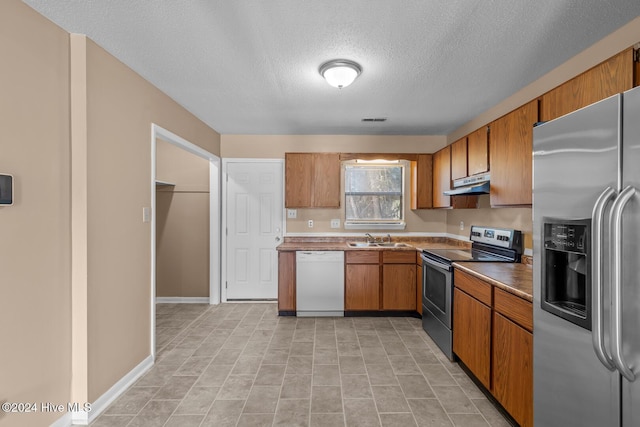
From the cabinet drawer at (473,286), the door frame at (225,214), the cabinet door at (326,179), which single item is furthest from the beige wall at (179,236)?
the cabinet drawer at (473,286)

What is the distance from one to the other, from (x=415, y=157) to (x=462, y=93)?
4.45 feet

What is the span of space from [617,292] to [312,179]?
3.36 m

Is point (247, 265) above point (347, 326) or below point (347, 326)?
above

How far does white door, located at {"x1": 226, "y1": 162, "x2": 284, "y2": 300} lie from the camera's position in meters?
4.34

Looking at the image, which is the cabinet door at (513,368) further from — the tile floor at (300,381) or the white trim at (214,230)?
the white trim at (214,230)

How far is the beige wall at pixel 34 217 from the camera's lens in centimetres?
151

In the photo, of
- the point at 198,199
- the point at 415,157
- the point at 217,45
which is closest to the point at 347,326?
the point at 415,157

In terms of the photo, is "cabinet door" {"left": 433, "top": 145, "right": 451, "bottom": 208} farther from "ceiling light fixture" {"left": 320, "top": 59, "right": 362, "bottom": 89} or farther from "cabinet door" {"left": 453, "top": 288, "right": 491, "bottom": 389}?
"ceiling light fixture" {"left": 320, "top": 59, "right": 362, "bottom": 89}

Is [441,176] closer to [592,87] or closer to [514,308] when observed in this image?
[592,87]

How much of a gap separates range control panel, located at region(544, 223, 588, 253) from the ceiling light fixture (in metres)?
1.61

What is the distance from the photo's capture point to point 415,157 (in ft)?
13.5

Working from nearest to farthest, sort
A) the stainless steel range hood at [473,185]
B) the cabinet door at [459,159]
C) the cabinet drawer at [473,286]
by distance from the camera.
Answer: the cabinet drawer at [473,286], the stainless steel range hood at [473,185], the cabinet door at [459,159]

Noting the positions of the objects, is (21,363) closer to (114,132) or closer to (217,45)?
(114,132)

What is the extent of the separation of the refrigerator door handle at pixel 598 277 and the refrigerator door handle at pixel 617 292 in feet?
0.11
